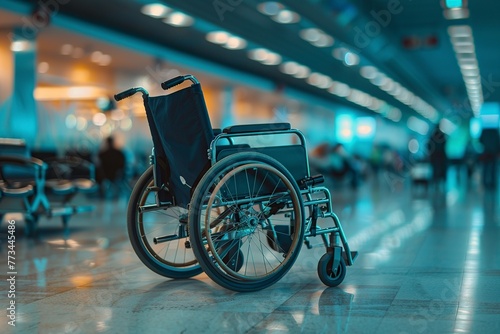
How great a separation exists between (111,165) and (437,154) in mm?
7468

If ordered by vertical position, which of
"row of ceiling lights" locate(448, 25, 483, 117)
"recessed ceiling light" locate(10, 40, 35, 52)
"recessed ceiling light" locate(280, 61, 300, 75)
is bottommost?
"recessed ceiling light" locate(10, 40, 35, 52)

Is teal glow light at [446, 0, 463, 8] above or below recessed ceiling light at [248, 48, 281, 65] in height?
below

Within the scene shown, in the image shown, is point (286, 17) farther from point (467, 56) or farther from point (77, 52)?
point (467, 56)

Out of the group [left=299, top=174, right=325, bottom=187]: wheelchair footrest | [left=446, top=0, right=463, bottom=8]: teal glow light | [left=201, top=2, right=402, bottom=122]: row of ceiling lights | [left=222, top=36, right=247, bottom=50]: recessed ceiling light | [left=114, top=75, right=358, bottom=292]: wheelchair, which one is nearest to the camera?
[left=114, top=75, right=358, bottom=292]: wheelchair

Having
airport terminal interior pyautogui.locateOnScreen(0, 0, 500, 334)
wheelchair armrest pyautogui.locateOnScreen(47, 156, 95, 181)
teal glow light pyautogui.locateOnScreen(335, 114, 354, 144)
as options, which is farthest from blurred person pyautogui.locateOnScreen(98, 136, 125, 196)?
teal glow light pyautogui.locateOnScreen(335, 114, 354, 144)

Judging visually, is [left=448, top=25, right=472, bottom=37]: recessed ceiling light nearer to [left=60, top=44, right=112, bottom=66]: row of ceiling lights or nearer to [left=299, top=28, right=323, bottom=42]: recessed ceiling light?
[left=299, top=28, right=323, bottom=42]: recessed ceiling light

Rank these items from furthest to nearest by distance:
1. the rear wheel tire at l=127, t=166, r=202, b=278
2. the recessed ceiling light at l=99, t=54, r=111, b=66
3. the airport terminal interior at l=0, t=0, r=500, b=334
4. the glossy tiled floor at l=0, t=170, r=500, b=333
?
1. the recessed ceiling light at l=99, t=54, r=111, b=66
2. the rear wheel tire at l=127, t=166, r=202, b=278
3. the airport terminal interior at l=0, t=0, r=500, b=334
4. the glossy tiled floor at l=0, t=170, r=500, b=333

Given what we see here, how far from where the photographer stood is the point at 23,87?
13.6 meters

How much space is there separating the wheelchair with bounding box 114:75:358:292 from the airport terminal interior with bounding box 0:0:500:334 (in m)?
0.01

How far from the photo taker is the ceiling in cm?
1349

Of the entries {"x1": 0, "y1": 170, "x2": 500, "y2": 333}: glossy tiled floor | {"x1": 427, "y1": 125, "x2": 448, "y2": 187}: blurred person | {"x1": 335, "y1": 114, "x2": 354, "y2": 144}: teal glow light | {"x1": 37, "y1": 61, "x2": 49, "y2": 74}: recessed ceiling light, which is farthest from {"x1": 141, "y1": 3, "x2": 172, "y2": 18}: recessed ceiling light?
{"x1": 335, "y1": 114, "x2": 354, "y2": 144}: teal glow light

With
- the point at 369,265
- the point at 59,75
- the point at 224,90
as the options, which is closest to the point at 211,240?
the point at 369,265

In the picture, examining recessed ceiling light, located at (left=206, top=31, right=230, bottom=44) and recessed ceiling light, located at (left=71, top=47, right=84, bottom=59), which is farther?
recessed ceiling light, located at (left=71, top=47, right=84, bottom=59)

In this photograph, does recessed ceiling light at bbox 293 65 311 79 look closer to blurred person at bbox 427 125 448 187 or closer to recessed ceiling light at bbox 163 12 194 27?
blurred person at bbox 427 125 448 187
